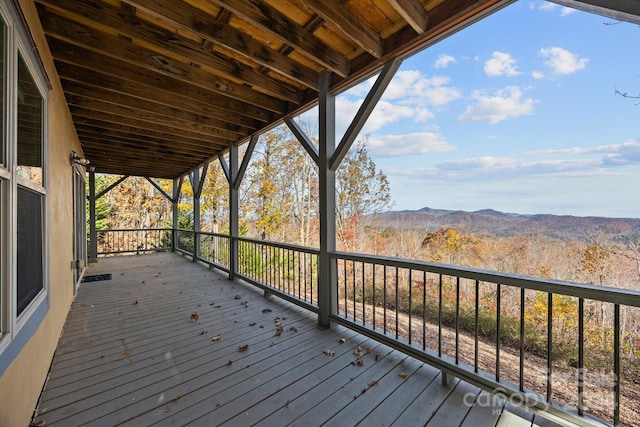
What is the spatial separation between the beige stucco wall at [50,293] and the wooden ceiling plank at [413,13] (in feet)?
7.78

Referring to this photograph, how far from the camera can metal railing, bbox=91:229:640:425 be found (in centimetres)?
155

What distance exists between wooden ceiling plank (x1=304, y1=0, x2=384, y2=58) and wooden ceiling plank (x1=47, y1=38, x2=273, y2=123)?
2163 millimetres

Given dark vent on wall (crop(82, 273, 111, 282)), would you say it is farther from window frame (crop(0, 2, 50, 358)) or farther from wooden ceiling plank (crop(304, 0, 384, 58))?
wooden ceiling plank (crop(304, 0, 384, 58))

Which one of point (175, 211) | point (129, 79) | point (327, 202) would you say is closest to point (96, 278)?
point (175, 211)

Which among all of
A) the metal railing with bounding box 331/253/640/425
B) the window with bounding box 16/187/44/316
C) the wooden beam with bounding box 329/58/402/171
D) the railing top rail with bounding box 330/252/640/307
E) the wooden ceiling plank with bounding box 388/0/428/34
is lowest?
the metal railing with bounding box 331/253/640/425

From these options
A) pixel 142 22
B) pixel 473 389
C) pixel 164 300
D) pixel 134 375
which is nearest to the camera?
pixel 473 389

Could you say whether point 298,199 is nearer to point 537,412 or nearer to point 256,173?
point 256,173

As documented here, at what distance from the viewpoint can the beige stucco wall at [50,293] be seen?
4.16 feet

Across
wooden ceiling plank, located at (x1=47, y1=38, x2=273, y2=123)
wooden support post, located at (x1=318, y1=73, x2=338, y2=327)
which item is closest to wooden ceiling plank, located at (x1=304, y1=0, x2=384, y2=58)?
wooden support post, located at (x1=318, y1=73, x2=338, y2=327)

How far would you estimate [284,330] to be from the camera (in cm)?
291

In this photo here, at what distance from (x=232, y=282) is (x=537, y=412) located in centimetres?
459

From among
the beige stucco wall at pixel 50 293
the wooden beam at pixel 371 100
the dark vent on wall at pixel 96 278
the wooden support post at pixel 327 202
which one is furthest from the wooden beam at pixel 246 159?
the dark vent on wall at pixel 96 278

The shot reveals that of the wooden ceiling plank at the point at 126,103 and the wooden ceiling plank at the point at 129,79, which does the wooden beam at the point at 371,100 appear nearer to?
the wooden ceiling plank at the point at 129,79

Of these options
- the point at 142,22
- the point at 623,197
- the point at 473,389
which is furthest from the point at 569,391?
the point at 142,22
